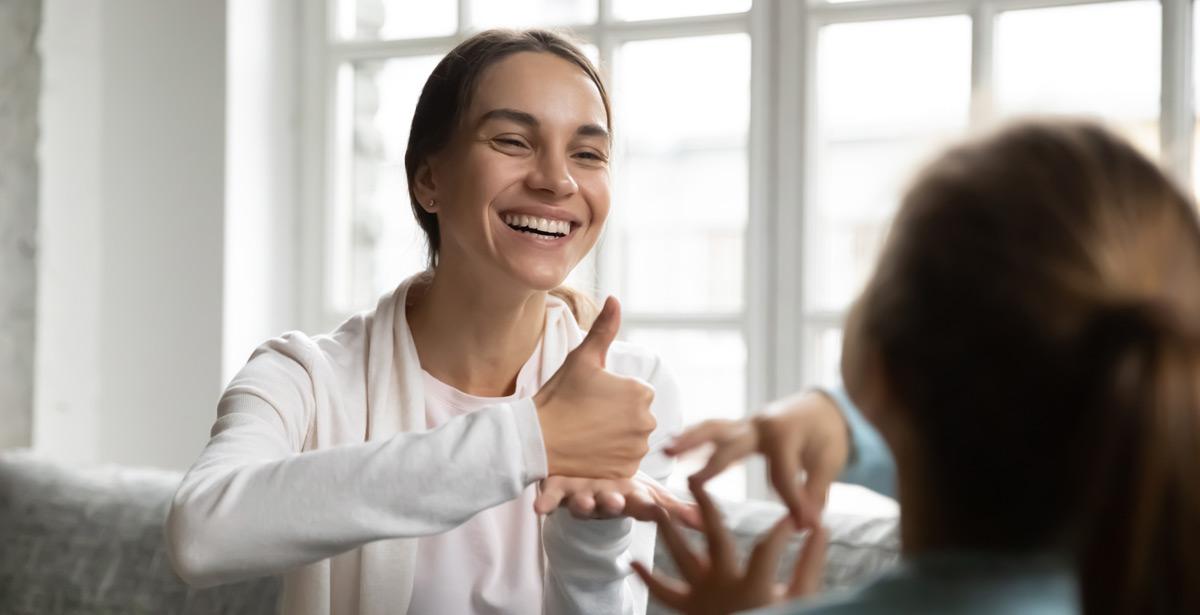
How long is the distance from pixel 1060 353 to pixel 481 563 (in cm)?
104

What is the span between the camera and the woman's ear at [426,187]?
5.50ft

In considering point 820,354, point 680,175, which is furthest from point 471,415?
point 680,175

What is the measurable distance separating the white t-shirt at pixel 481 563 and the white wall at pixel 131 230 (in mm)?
1398

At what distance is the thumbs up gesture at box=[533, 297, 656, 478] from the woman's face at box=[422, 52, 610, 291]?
26 centimetres

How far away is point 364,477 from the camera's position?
3.88 feet

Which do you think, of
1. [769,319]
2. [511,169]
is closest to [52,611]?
[511,169]

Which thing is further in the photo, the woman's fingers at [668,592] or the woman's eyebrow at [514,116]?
the woman's eyebrow at [514,116]

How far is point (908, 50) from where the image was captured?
2561 mm

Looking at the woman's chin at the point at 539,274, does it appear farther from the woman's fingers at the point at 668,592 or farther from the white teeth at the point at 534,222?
the woman's fingers at the point at 668,592

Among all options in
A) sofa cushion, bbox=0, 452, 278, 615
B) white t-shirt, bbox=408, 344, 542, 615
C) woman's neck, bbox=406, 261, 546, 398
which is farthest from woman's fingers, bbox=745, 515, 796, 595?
sofa cushion, bbox=0, 452, 278, 615

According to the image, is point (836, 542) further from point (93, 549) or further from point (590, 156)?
point (93, 549)

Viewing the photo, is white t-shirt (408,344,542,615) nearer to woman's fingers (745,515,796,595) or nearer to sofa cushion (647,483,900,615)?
sofa cushion (647,483,900,615)

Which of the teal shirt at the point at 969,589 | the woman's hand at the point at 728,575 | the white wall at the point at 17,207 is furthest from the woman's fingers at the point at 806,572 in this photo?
the white wall at the point at 17,207

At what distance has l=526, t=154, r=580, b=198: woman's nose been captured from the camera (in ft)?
5.05
